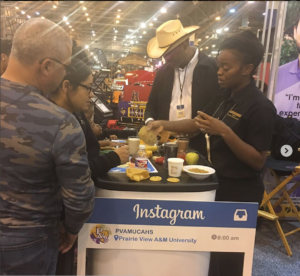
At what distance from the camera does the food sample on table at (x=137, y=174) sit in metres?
1.35

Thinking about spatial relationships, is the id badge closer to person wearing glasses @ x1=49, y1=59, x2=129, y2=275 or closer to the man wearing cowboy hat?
the man wearing cowboy hat

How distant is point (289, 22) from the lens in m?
2.73

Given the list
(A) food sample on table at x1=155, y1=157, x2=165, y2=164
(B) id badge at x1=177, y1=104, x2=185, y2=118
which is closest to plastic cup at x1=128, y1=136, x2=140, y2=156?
(A) food sample on table at x1=155, y1=157, x2=165, y2=164

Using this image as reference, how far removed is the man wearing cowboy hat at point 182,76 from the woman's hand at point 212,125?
68cm

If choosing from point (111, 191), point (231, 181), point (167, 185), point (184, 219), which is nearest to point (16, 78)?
point (111, 191)

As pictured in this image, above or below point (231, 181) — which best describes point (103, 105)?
above

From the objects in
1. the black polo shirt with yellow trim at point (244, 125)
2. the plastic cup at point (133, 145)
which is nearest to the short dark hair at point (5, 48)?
the plastic cup at point (133, 145)

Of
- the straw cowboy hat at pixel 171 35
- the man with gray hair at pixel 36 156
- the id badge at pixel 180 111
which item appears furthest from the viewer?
the id badge at pixel 180 111

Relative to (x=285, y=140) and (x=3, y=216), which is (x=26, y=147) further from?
(x=285, y=140)

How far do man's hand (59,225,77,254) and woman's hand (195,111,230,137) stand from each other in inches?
34.5

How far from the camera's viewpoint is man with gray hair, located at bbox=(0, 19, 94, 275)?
0.90m

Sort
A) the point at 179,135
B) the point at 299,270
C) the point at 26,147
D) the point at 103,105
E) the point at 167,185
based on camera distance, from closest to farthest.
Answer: the point at 26,147 < the point at 167,185 < the point at 179,135 < the point at 299,270 < the point at 103,105

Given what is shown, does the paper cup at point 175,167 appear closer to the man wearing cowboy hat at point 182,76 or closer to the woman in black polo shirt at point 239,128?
the woman in black polo shirt at point 239,128

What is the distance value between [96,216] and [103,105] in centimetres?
226
